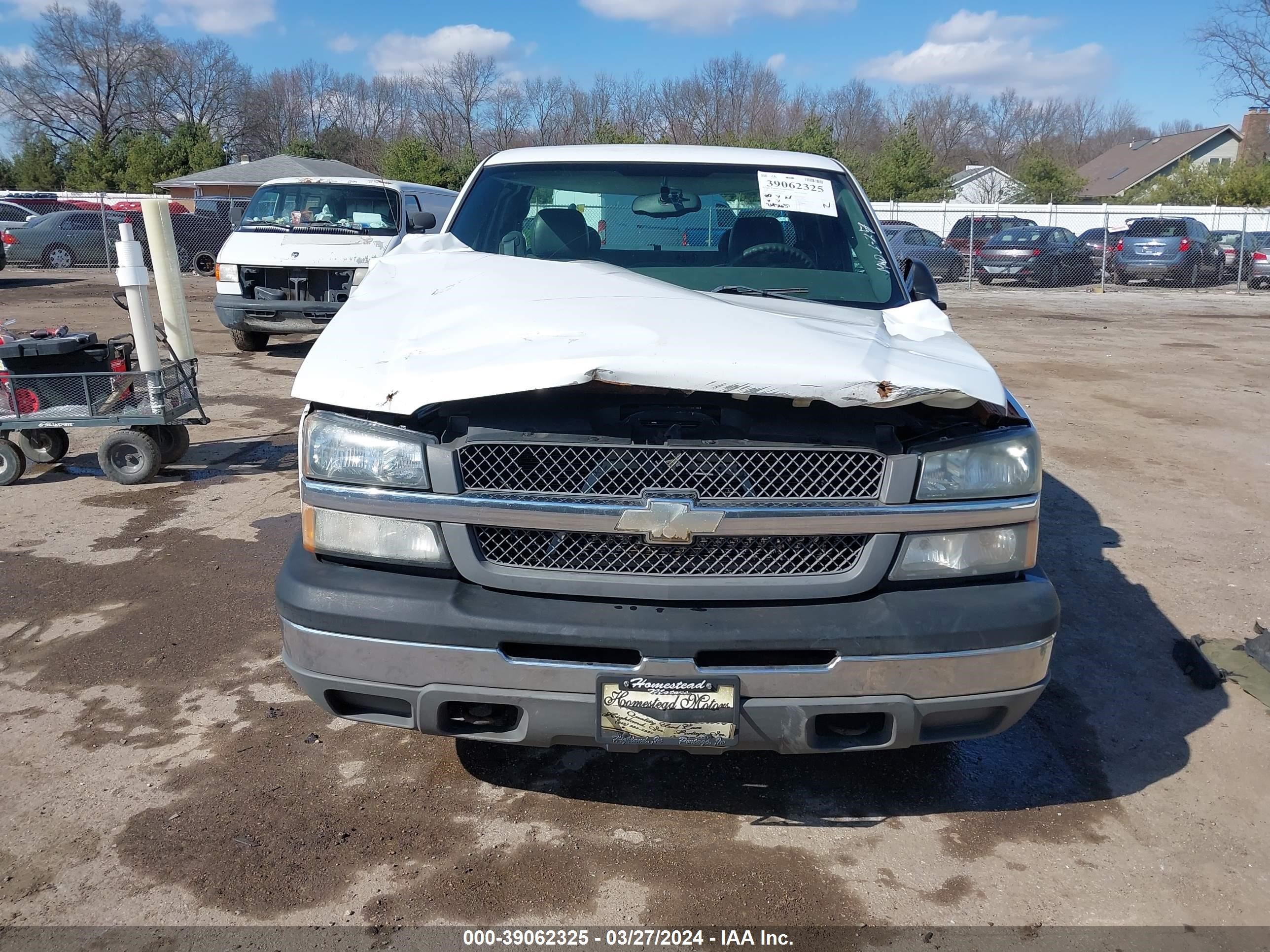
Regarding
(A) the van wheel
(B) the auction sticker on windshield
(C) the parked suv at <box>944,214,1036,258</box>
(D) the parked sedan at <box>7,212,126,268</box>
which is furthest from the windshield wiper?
(D) the parked sedan at <box>7,212,126,268</box>

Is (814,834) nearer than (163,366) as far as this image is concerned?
Yes

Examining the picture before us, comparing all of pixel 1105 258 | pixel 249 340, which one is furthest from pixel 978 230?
pixel 249 340

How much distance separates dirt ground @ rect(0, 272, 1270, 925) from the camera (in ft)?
8.57

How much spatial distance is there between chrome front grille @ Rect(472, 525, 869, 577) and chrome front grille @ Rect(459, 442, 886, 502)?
109 millimetres

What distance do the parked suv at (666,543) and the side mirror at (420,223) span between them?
3274 millimetres

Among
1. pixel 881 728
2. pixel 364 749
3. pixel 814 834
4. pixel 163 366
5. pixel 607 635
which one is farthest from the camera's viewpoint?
pixel 163 366

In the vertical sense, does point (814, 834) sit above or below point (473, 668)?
below

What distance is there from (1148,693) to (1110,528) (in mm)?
2159

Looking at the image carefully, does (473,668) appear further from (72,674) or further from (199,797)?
(72,674)

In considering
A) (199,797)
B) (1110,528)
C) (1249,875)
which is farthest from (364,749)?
(1110,528)

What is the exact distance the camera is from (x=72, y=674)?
380 cm

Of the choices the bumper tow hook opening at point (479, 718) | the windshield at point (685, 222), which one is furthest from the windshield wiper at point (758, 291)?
the bumper tow hook opening at point (479, 718)

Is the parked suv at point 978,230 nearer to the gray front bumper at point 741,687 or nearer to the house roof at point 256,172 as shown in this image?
the house roof at point 256,172

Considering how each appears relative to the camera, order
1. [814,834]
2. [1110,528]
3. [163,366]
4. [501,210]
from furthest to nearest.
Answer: [163,366] → [1110,528] → [501,210] → [814,834]
